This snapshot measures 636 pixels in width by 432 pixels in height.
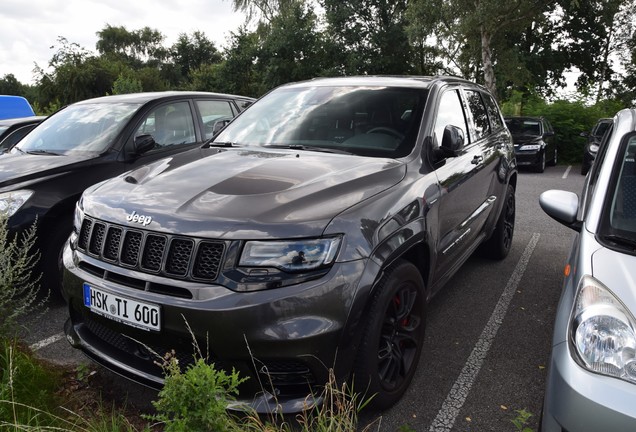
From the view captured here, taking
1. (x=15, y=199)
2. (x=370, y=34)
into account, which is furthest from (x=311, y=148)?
(x=370, y=34)

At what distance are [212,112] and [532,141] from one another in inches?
405

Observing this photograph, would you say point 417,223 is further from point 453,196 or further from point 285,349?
point 285,349

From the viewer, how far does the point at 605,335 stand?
1886mm

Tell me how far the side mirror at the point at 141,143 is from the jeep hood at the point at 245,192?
1.58 meters

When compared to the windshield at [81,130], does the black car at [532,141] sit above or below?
below

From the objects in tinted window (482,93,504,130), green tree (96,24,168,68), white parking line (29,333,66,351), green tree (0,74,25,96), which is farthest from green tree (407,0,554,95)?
green tree (0,74,25,96)

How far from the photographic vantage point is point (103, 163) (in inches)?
180

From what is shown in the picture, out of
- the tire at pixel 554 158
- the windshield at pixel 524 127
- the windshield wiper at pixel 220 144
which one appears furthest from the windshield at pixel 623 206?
the tire at pixel 554 158

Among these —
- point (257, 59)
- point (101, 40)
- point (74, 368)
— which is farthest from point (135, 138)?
point (101, 40)

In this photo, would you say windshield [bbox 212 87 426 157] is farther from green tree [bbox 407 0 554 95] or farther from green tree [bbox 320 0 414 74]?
green tree [bbox 320 0 414 74]

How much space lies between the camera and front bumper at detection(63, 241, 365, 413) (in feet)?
7.19

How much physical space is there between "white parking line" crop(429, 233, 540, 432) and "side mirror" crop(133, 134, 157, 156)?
11.0 feet

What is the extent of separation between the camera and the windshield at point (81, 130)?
483 centimetres

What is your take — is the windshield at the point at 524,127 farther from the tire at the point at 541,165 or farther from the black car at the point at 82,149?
the black car at the point at 82,149
